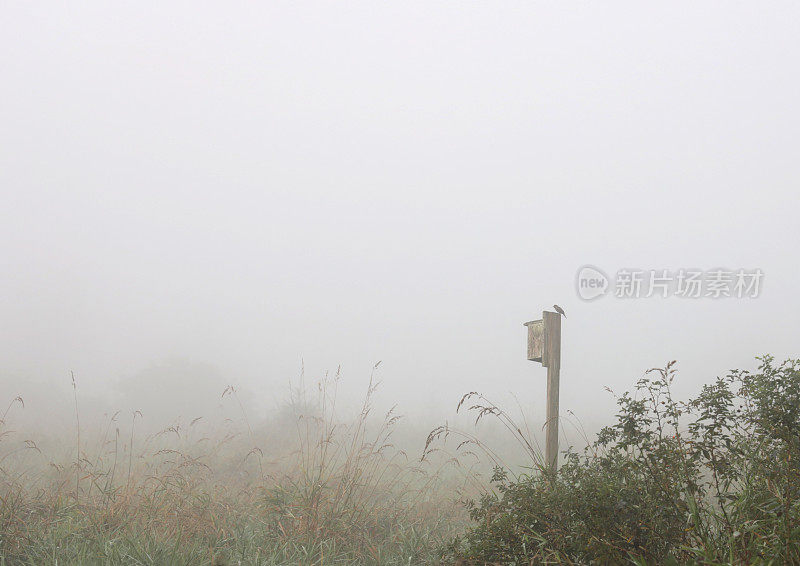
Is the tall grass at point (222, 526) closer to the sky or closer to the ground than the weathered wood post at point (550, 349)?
closer to the ground

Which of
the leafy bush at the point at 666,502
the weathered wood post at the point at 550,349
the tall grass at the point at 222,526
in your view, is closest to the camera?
the leafy bush at the point at 666,502

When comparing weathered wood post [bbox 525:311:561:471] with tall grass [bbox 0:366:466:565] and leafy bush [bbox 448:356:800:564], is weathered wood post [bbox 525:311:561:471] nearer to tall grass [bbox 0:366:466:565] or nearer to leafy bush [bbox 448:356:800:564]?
tall grass [bbox 0:366:466:565]

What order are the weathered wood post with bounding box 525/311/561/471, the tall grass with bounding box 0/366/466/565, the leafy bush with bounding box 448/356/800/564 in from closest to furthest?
the leafy bush with bounding box 448/356/800/564 → the tall grass with bounding box 0/366/466/565 → the weathered wood post with bounding box 525/311/561/471

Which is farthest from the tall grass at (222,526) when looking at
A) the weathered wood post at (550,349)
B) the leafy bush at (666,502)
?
the weathered wood post at (550,349)

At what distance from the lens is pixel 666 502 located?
2.94m

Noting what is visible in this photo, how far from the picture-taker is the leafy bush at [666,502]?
2.59m

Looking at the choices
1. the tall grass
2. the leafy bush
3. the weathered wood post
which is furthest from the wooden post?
the leafy bush

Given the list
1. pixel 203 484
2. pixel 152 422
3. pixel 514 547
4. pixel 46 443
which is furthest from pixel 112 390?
pixel 514 547

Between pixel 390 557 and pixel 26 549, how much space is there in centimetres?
248

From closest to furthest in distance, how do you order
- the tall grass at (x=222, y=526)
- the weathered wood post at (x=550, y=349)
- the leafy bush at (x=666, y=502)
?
the leafy bush at (x=666, y=502) < the tall grass at (x=222, y=526) < the weathered wood post at (x=550, y=349)

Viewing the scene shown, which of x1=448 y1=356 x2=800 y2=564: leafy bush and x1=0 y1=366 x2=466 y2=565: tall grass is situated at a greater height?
x1=448 y1=356 x2=800 y2=564: leafy bush

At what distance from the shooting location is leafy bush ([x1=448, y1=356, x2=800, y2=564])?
8.49ft

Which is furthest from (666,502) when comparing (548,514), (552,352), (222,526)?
(222,526)

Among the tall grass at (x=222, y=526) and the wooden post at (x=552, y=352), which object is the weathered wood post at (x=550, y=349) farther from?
the tall grass at (x=222, y=526)
